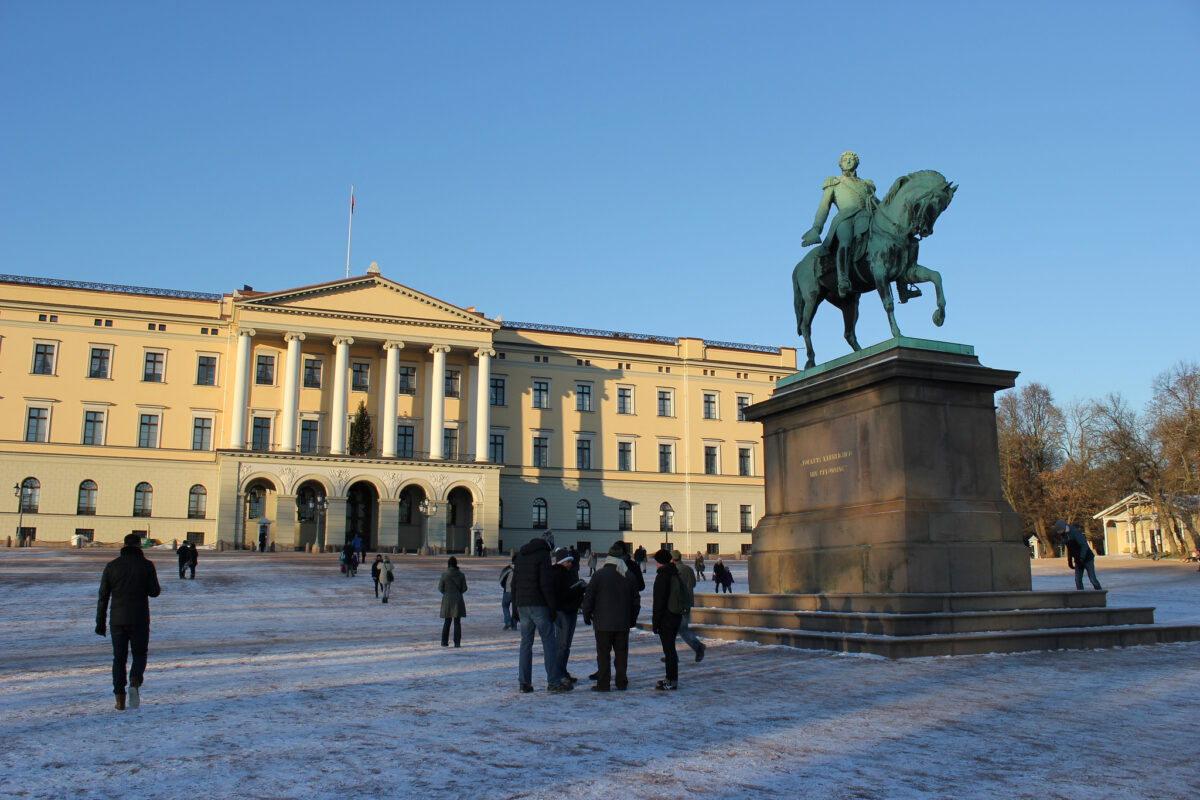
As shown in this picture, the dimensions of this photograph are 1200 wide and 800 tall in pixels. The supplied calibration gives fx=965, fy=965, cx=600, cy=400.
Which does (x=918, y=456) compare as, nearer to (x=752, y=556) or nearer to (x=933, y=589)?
(x=933, y=589)

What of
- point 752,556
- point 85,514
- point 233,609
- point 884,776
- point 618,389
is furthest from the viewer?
point 618,389

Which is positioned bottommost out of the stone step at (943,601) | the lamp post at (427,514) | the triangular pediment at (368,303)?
the stone step at (943,601)

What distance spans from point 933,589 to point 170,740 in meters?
8.72

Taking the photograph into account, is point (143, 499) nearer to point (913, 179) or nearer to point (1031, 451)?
point (913, 179)

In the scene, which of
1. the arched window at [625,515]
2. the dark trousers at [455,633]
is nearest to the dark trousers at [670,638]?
the dark trousers at [455,633]

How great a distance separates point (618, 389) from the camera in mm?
66000

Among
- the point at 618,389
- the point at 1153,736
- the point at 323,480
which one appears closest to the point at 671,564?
the point at 1153,736

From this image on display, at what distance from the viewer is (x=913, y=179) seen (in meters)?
14.3

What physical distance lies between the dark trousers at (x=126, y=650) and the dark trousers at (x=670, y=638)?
4.64 metres

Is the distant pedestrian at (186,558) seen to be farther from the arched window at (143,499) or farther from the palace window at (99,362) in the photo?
the palace window at (99,362)

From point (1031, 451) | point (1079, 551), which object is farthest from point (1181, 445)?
point (1079, 551)

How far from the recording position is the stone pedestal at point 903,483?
478 inches

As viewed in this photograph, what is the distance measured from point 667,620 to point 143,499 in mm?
51857

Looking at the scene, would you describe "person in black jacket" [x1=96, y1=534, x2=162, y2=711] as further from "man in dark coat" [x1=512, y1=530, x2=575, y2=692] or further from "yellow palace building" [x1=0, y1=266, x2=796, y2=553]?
"yellow palace building" [x1=0, y1=266, x2=796, y2=553]
